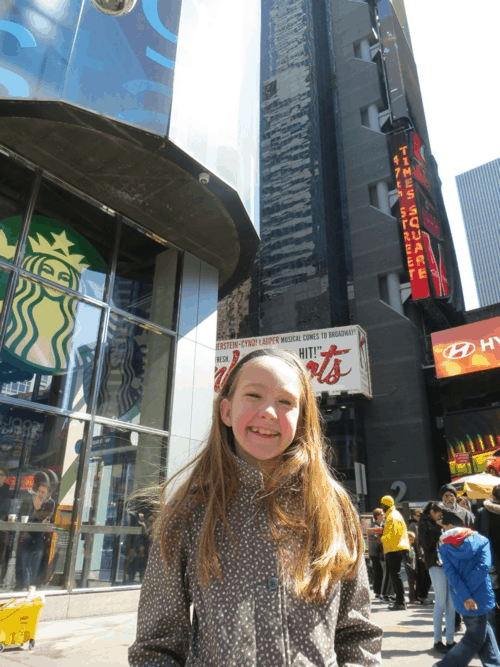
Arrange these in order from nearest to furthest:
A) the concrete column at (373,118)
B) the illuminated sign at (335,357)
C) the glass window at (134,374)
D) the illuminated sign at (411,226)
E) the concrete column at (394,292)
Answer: the glass window at (134,374)
the illuminated sign at (335,357)
the illuminated sign at (411,226)
the concrete column at (394,292)
the concrete column at (373,118)

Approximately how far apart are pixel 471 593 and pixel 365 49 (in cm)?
3727

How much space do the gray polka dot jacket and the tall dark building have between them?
22940 mm

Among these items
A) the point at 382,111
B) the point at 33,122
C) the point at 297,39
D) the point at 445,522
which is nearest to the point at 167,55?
the point at 33,122

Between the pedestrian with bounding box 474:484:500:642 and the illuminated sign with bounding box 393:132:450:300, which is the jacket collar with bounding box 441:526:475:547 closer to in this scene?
the pedestrian with bounding box 474:484:500:642

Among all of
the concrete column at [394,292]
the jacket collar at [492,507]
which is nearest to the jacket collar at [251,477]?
the jacket collar at [492,507]

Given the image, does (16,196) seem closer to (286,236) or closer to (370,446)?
(370,446)

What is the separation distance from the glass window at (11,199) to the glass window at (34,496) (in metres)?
3.02

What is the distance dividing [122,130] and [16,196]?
2.47 meters

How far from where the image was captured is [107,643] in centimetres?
593

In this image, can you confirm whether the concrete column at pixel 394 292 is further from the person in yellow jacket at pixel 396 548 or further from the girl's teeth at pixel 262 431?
the girl's teeth at pixel 262 431

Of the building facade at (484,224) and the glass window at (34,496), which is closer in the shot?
the glass window at (34,496)

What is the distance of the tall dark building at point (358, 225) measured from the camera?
24.6 meters

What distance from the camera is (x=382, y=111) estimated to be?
104ft

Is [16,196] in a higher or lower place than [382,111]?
lower
